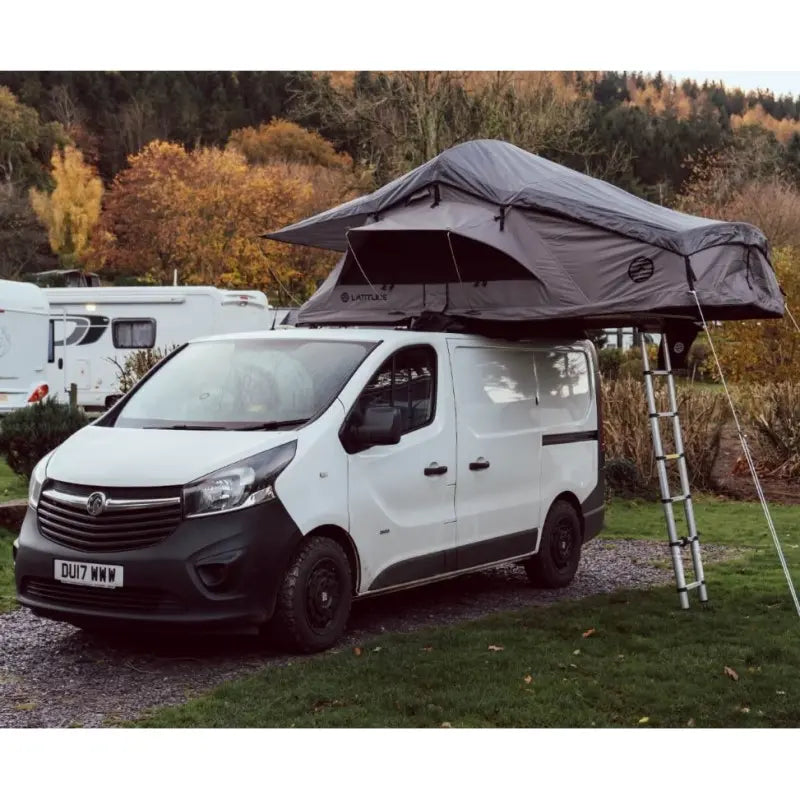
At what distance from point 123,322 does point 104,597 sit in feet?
63.6

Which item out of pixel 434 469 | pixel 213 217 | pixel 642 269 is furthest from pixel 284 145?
pixel 434 469

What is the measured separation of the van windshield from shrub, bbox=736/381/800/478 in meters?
9.72

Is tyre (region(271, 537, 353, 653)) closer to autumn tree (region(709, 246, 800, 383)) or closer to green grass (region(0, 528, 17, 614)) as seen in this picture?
green grass (region(0, 528, 17, 614))

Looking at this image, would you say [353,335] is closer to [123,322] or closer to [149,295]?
[149,295]

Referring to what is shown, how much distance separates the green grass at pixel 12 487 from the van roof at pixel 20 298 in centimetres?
593

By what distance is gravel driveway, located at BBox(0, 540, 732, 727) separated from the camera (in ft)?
Answer: 18.9

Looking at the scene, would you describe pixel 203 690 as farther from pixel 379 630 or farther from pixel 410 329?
pixel 410 329

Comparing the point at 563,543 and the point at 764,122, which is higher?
the point at 764,122

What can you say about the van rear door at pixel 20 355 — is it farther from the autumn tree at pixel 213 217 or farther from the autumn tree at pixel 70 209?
the autumn tree at pixel 70 209

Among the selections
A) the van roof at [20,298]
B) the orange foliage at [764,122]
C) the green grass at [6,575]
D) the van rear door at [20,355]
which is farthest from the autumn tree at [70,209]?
the green grass at [6,575]

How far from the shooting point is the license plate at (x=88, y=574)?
6207 mm

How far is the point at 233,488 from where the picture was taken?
625cm

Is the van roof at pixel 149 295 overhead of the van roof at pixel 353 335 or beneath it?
overhead

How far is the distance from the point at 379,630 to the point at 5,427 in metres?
7.71
